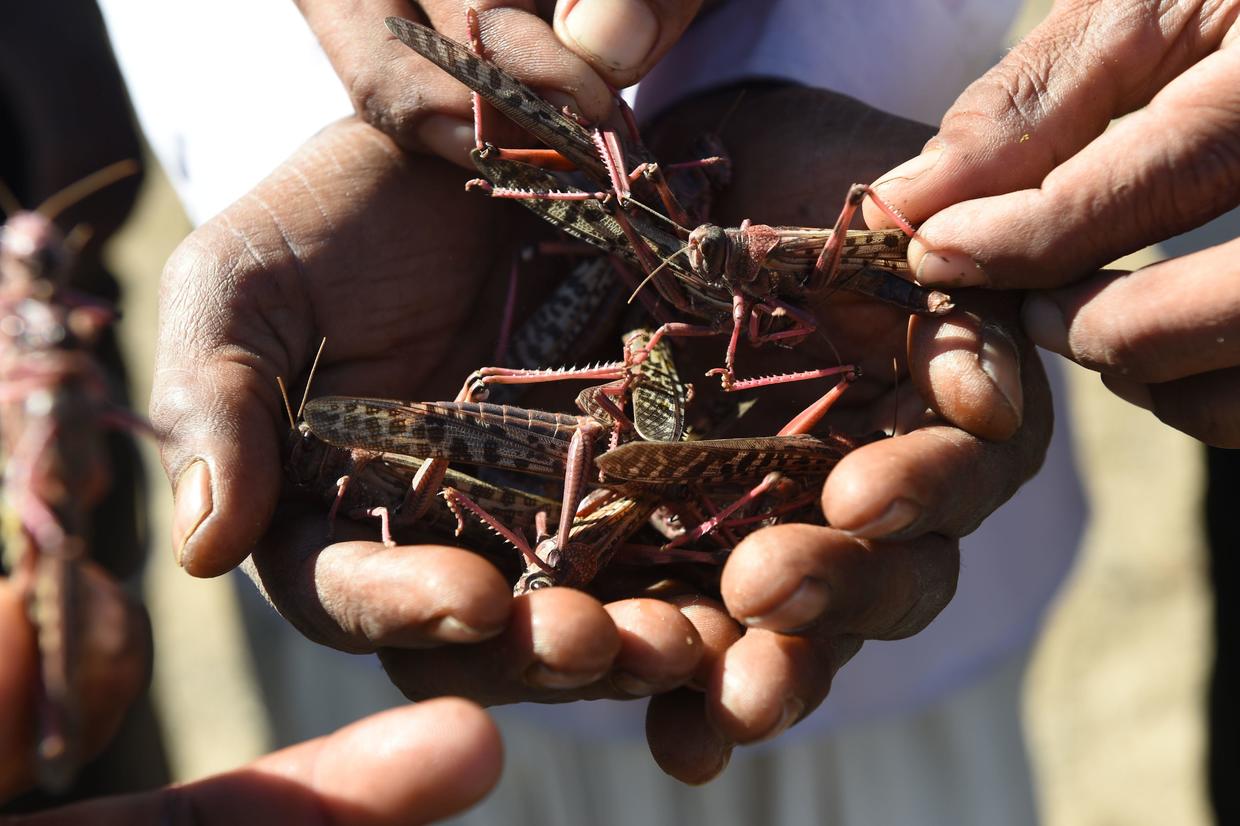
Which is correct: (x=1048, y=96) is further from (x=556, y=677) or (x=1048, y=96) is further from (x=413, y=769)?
(x=413, y=769)

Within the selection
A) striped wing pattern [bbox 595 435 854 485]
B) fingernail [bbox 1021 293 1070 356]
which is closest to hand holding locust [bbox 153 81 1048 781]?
fingernail [bbox 1021 293 1070 356]

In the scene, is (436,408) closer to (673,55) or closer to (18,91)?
(673,55)

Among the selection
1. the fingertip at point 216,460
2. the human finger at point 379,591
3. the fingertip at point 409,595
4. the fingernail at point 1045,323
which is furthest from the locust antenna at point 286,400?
the fingernail at point 1045,323

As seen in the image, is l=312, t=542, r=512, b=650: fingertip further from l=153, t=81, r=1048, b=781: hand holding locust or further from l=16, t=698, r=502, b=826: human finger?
l=16, t=698, r=502, b=826: human finger

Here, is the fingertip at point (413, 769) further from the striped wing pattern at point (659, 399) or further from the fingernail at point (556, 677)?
the striped wing pattern at point (659, 399)

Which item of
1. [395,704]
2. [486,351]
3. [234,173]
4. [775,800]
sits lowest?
[775,800]

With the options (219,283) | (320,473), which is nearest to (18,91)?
(219,283)

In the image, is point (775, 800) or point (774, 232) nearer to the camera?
point (774, 232)
